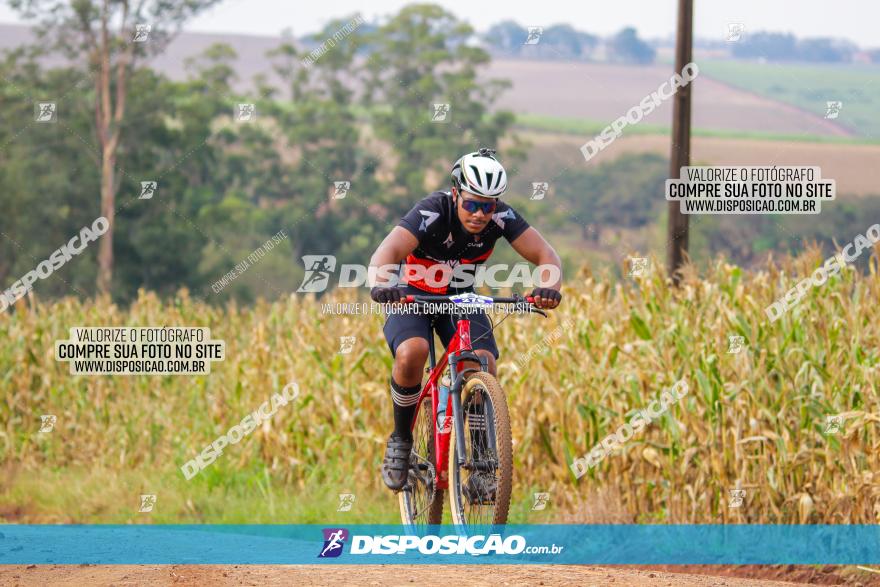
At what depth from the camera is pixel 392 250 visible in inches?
319

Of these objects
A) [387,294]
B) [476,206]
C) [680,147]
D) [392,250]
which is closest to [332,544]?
[387,294]

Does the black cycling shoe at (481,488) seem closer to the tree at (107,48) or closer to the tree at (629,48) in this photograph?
the tree at (107,48)

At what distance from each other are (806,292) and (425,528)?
416cm

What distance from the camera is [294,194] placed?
5900 centimetres

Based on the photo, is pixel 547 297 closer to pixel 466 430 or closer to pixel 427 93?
pixel 466 430

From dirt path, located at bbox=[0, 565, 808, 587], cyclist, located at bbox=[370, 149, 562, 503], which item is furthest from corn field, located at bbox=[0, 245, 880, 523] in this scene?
cyclist, located at bbox=[370, 149, 562, 503]

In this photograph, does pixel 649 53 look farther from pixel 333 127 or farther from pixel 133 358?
pixel 133 358

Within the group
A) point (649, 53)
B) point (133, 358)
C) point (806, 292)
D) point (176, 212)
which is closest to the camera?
point (806, 292)

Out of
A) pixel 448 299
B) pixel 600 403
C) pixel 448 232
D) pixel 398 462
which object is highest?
pixel 448 232

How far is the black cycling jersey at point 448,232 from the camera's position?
27.0 ft

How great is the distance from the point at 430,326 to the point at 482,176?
1265 mm

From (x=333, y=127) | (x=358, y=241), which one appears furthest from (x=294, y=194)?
(x=358, y=241)

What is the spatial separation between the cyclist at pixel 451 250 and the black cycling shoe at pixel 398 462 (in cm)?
13

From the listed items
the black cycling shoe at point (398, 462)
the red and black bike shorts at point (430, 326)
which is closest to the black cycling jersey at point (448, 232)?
the red and black bike shorts at point (430, 326)
